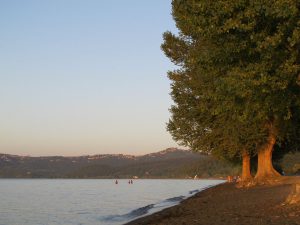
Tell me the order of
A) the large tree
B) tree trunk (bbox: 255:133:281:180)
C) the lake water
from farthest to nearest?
tree trunk (bbox: 255:133:281:180), the lake water, the large tree

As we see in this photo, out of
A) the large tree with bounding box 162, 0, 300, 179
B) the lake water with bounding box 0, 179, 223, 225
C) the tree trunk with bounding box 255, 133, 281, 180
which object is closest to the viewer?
the large tree with bounding box 162, 0, 300, 179

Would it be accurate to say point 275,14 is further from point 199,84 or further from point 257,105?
point 199,84

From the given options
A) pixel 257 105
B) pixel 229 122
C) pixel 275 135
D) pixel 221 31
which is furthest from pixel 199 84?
pixel 221 31

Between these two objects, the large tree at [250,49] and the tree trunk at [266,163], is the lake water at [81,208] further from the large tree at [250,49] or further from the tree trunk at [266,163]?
the large tree at [250,49]

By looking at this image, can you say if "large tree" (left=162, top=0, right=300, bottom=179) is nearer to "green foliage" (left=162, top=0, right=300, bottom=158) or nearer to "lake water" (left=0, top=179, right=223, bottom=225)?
"green foliage" (left=162, top=0, right=300, bottom=158)

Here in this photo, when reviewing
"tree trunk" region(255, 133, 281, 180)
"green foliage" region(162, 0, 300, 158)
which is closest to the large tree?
"green foliage" region(162, 0, 300, 158)

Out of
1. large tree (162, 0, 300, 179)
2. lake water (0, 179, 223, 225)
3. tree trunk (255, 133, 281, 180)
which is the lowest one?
lake water (0, 179, 223, 225)

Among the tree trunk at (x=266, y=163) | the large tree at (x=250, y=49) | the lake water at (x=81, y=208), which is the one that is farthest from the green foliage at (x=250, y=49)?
the tree trunk at (x=266, y=163)

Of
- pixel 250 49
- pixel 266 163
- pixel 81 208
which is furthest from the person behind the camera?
pixel 81 208

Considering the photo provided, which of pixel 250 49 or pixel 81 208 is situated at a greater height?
pixel 250 49

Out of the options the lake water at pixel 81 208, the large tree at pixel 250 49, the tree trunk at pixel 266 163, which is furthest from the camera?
the tree trunk at pixel 266 163

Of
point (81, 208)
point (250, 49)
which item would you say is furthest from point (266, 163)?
point (250, 49)

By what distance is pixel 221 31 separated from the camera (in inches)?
744

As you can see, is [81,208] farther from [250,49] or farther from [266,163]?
[250,49]
